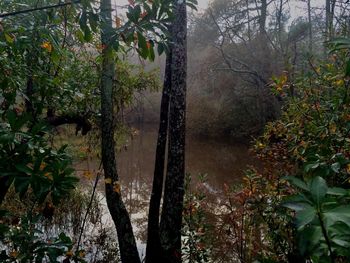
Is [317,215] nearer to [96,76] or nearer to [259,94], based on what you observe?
[96,76]

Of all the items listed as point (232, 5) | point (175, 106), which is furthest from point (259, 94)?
point (175, 106)

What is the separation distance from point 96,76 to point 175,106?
1586mm

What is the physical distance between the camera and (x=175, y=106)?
4.05 metres

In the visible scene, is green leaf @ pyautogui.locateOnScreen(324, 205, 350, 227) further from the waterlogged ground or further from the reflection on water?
the reflection on water

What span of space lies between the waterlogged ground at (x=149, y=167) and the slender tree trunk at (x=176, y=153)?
1.25 meters

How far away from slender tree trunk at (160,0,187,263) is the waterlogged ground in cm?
125

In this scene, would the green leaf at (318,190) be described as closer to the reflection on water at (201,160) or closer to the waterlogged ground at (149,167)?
the waterlogged ground at (149,167)

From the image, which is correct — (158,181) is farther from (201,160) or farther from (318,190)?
(201,160)

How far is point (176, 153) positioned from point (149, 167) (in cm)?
786

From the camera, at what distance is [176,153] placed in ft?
13.6

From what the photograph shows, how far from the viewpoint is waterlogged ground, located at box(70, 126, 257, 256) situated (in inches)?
298

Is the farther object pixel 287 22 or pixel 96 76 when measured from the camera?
pixel 287 22

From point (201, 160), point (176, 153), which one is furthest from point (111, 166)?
point (201, 160)

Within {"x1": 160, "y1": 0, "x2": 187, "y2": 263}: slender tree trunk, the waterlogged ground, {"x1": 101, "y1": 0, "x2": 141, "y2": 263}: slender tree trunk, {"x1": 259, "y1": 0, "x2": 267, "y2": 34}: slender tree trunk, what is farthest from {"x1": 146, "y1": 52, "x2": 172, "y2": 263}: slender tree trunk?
{"x1": 259, "y1": 0, "x2": 267, "y2": 34}: slender tree trunk
